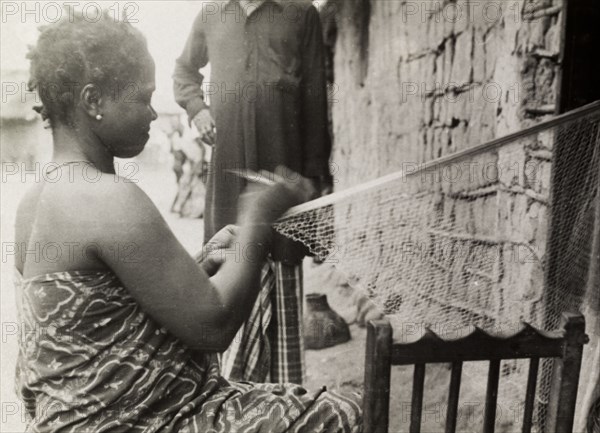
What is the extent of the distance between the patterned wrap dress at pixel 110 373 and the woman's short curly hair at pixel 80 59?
319mm

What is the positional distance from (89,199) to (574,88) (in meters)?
1.50

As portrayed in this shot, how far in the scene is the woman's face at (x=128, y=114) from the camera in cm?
100

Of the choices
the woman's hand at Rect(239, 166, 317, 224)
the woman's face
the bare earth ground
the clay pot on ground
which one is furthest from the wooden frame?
the clay pot on ground

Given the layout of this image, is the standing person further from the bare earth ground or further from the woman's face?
the woman's face

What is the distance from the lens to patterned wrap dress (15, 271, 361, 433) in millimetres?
958

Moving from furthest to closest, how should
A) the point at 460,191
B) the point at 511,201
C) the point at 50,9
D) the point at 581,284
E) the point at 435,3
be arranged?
1. the point at 435,3
2. the point at 460,191
3. the point at 511,201
4. the point at 581,284
5. the point at 50,9

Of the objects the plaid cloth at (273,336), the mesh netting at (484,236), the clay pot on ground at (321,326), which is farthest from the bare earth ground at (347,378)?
the plaid cloth at (273,336)

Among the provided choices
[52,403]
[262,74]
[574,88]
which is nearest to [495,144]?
[574,88]

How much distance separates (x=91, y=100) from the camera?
982 mm

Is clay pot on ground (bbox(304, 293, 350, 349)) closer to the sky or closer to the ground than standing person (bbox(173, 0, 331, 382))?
closer to the ground

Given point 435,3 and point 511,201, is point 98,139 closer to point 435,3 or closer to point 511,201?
point 511,201

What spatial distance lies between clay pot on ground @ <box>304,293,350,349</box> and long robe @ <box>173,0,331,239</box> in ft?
4.13

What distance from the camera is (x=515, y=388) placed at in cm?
204

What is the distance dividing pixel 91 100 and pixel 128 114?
68mm
